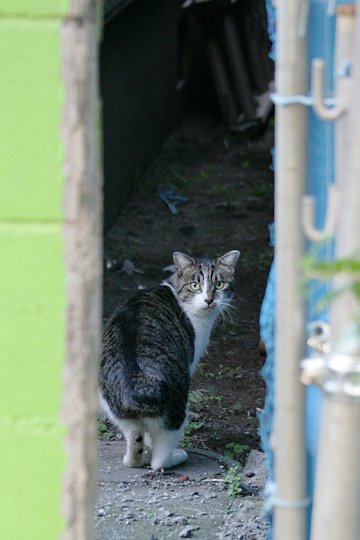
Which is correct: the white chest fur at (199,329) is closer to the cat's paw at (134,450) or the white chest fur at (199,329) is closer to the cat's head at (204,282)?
the cat's head at (204,282)

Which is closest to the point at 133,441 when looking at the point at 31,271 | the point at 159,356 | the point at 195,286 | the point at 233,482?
the point at 159,356

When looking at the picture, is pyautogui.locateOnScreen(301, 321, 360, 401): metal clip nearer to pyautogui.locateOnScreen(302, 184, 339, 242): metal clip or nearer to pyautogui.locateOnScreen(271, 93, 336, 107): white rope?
pyautogui.locateOnScreen(302, 184, 339, 242): metal clip

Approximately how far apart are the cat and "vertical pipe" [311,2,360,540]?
110 inches

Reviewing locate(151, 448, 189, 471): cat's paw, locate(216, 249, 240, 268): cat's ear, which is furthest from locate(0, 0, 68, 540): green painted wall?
locate(216, 249, 240, 268): cat's ear

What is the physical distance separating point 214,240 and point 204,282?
3.35m

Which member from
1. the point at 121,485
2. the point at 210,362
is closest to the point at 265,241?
the point at 210,362

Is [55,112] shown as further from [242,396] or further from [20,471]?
[242,396]

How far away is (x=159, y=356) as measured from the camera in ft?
18.7

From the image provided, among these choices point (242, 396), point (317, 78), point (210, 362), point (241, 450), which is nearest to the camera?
point (317, 78)

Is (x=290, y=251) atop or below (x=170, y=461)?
atop

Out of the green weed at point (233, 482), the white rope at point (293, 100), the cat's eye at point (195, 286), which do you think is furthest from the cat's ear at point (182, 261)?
the white rope at point (293, 100)

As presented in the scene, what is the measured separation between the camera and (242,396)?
6.78 metres

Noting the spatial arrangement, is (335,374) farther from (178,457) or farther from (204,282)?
(204,282)

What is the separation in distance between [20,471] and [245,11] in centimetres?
1041
